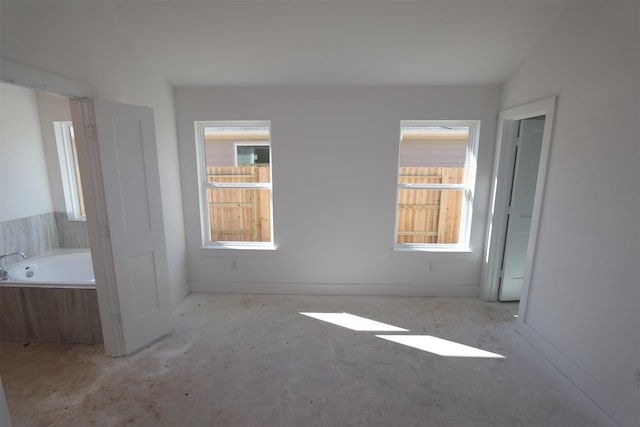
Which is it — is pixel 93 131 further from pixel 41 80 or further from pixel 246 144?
pixel 246 144

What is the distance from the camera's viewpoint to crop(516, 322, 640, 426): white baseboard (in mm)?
1743

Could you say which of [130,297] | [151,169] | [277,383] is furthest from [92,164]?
[277,383]

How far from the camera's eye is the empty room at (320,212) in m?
1.88

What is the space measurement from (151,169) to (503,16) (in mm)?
2964

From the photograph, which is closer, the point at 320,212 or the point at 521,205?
the point at 521,205

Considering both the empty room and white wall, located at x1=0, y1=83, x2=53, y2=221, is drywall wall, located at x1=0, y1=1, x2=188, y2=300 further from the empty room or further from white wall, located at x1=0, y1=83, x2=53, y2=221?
white wall, located at x1=0, y1=83, x2=53, y2=221

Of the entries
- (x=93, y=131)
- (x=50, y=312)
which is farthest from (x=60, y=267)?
(x=93, y=131)

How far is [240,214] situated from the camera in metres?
3.56

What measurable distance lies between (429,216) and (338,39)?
83.0 inches

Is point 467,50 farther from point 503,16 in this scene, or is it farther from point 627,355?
point 627,355

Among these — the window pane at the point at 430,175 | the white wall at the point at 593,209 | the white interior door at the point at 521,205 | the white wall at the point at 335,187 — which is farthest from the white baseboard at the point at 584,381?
the window pane at the point at 430,175

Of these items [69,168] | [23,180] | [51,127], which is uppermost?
[51,127]

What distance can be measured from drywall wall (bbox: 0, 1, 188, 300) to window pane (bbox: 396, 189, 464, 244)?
248cm

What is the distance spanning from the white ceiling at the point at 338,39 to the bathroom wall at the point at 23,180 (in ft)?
5.12
